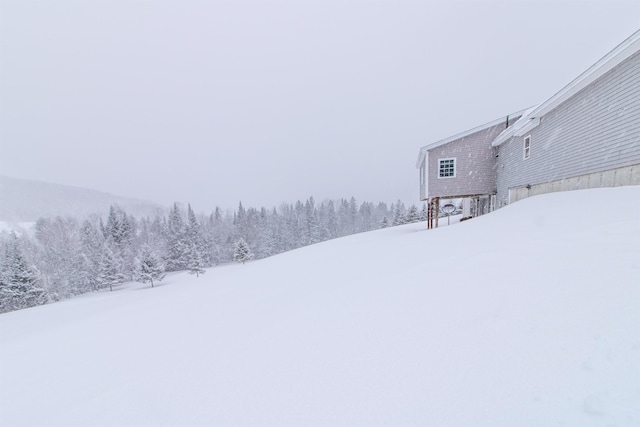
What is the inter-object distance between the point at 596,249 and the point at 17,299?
3879 cm

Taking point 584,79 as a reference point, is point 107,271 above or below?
below

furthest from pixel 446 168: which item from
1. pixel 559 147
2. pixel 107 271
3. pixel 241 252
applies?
pixel 107 271

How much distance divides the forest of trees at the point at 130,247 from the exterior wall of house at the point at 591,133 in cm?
2985

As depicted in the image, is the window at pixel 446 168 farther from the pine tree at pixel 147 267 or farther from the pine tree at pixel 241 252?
the pine tree at pixel 241 252

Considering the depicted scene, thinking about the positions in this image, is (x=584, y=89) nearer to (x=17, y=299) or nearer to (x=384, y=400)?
(x=384, y=400)

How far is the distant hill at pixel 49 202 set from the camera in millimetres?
100750

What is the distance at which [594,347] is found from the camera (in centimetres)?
201

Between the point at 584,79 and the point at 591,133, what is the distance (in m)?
1.62

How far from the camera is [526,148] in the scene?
11750 millimetres

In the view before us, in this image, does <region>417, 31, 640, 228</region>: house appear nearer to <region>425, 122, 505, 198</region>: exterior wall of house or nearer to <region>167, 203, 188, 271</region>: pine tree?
<region>425, 122, 505, 198</region>: exterior wall of house

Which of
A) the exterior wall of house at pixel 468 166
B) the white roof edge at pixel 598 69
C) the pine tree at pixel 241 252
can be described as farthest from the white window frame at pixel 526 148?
the pine tree at pixel 241 252

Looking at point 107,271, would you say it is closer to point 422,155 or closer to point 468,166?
point 422,155

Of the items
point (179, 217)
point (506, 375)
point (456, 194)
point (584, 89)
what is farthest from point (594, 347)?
point (179, 217)

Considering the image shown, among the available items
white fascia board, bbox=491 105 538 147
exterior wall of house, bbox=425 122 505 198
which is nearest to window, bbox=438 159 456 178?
exterior wall of house, bbox=425 122 505 198
